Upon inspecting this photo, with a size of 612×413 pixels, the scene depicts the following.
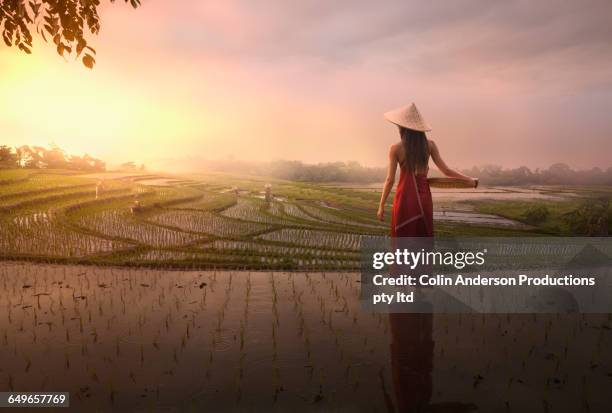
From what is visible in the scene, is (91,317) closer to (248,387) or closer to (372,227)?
(248,387)

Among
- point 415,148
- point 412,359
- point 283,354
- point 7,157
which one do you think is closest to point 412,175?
point 415,148

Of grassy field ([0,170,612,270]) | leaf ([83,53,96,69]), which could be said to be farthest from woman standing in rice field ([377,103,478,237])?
leaf ([83,53,96,69])

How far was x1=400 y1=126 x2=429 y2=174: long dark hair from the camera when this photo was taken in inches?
173

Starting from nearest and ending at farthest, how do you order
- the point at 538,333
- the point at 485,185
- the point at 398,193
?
the point at 538,333
the point at 398,193
the point at 485,185

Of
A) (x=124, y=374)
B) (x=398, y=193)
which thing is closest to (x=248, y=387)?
(x=124, y=374)

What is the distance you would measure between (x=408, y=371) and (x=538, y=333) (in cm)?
158

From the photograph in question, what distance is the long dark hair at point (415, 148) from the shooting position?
438 centimetres

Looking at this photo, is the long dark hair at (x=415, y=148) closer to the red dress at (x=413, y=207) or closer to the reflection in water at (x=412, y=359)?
the red dress at (x=413, y=207)

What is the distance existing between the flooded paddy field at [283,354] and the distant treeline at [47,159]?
24.0 meters

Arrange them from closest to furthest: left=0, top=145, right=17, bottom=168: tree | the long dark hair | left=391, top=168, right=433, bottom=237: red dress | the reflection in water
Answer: the reflection in water
the long dark hair
left=391, top=168, right=433, bottom=237: red dress
left=0, top=145, right=17, bottom=168: tree

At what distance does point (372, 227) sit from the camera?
11555 mm

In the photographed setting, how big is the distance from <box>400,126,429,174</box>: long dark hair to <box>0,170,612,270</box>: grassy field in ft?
8.59

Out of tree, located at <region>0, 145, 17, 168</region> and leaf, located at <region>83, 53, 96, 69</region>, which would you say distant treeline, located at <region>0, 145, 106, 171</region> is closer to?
tree, located at <region>0, 145, 17, 168</region>

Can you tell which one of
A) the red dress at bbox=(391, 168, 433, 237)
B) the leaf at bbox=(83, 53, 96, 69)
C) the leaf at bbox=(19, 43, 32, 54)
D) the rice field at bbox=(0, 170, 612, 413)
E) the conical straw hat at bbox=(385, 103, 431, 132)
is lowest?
the rice field at bbox=(0, 170, 612, 413)
